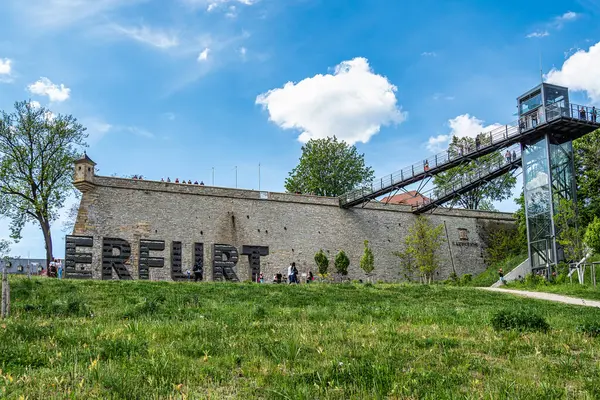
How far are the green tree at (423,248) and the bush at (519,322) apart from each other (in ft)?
106

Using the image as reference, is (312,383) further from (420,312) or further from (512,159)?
(512,159)

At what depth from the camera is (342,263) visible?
40.0 meters

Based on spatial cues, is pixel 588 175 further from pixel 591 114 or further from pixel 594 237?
pixel 594 237

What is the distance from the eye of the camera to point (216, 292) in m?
19.2

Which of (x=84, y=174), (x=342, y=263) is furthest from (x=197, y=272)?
(x=342, y=263)

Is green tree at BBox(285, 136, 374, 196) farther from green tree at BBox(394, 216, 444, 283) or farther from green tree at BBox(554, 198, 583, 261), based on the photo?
green tree at BBox(554, 198, 583, 261)

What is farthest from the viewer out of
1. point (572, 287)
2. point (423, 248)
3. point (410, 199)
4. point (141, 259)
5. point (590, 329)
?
point (410, 199)

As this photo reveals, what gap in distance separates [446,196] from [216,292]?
29123 mm

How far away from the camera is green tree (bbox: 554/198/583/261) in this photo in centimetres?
3312

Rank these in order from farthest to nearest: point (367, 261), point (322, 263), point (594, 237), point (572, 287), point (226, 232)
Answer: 1. point (367, 261)
2. point (322, 263)
3. point (226, 232)
4. point (594, 237)
5. point (572, 287)

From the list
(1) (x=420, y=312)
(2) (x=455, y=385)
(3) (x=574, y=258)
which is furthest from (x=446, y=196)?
(2) (x=455, y=385)

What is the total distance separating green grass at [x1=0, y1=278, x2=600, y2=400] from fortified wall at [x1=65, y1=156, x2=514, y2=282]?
20448 mm

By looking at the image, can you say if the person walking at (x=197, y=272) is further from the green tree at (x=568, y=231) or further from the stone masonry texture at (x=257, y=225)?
the green tree at (x=568, y=231)

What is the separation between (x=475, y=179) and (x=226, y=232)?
18955 mm
